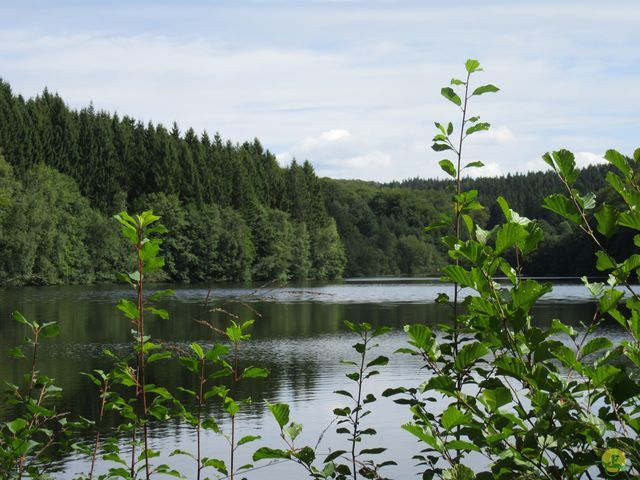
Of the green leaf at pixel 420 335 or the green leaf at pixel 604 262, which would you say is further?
the green leaf at pixel 420 335

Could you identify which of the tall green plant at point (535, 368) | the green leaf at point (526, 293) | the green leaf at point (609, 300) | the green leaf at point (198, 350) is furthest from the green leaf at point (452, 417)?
the green leaf at point (198, 350)

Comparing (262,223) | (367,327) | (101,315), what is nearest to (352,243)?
(262,223)

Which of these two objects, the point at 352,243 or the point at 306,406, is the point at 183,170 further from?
the point at 306,406

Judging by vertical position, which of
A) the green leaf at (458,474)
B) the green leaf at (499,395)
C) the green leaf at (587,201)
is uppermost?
the green leaf at (587,201)

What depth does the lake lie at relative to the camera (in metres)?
11.2

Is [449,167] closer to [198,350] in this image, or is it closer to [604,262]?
[198,350]

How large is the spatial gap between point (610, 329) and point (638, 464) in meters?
28.7

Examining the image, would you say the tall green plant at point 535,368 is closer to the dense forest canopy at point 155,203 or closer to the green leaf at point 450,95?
the green leaf at point 450,95

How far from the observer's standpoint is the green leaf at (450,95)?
263 cm

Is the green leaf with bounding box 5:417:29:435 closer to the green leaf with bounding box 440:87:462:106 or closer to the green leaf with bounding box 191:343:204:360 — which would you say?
the green leaf with bounding box 191:343:204:360

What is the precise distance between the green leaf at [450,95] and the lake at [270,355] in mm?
711

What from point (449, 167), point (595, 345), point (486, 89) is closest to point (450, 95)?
point (486, 89)

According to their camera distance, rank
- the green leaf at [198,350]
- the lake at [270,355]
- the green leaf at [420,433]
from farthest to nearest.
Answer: the lake at [270,355]
the green leaf at [198,350]
the green leaf at [420,433]

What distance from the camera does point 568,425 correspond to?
1.60 metres
